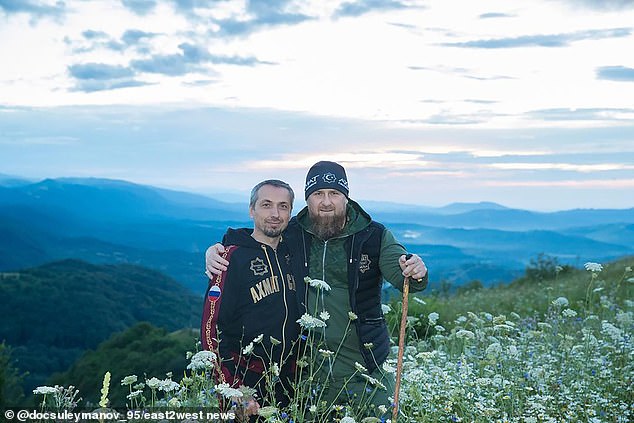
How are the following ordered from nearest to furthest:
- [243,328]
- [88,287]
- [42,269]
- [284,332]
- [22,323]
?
[243,328] → [284,332] → [22,323] → [88,287] → [42,269]

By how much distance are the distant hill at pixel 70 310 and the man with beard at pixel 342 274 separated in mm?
104400

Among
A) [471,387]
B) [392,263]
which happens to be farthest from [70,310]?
[392,263]

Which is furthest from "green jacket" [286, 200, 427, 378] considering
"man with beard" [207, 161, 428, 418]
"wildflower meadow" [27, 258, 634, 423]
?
"wildflower meadow" [27, 258, 634, 423]

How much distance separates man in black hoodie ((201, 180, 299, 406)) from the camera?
5.33m

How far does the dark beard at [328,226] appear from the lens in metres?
5.67

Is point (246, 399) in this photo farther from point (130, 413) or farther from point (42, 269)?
point (42, 269)

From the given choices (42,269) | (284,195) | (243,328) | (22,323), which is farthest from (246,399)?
(42,269)

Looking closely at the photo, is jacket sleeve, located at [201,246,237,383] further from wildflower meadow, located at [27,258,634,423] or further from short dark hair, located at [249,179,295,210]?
short dark hair, located at [249,179,295,210]

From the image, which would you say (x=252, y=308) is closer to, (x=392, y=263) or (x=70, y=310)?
(x=392, y=263)

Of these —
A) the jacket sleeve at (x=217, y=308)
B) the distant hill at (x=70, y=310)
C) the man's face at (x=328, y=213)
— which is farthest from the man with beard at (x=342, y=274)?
the distant hill at (x=70, y=310)

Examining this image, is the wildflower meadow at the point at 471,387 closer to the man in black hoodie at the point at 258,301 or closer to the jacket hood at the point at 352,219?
the man in black hoodie at the point at 258,301

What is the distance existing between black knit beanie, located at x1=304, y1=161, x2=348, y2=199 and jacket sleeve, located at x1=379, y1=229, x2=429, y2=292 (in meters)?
0.54

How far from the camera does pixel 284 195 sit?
5.44 metres

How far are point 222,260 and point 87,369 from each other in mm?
66074
